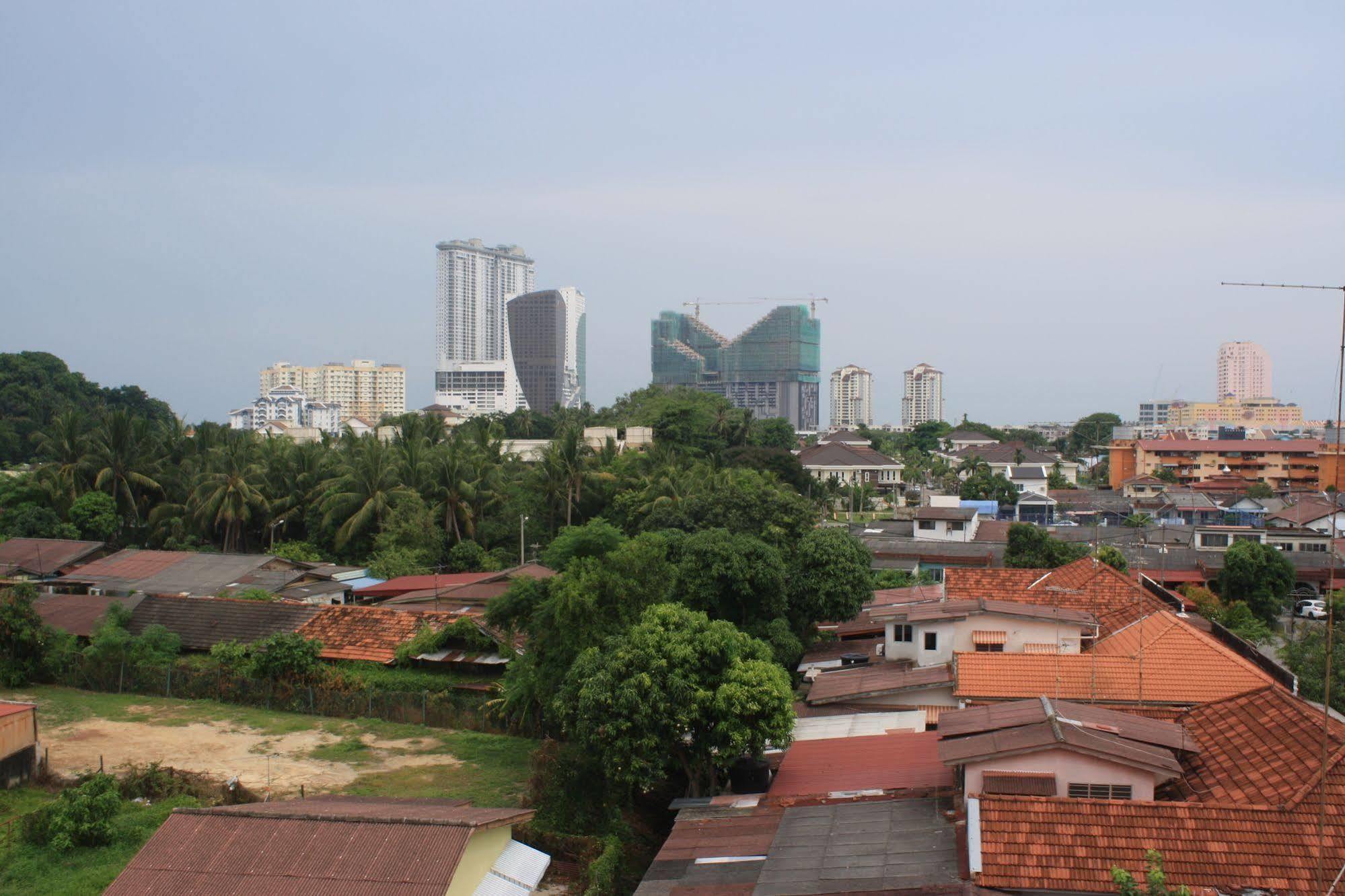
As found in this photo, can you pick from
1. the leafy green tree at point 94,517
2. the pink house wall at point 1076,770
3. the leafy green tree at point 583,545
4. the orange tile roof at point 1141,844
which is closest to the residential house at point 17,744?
the leafy green tree at point 583,545

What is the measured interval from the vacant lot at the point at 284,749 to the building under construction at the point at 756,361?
12647 cm


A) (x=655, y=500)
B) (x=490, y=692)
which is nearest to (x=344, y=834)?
(x=490, y=692)

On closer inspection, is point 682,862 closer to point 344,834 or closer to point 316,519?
point 344,834

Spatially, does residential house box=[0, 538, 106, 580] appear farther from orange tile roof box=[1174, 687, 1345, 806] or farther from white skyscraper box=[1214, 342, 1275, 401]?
white skyscraper box=[1214, 342, 1275, 401]

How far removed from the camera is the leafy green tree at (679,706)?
11.2 m

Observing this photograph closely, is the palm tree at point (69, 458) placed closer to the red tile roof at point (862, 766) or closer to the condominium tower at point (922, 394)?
the red tile roof at point (862, 766)

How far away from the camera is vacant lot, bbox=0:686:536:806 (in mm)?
13258

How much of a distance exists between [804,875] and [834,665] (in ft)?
32.1

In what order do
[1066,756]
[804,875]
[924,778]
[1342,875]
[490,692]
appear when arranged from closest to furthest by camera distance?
[1342,875] < [804,875] < [1066,756] < [924,778] < [490,692]

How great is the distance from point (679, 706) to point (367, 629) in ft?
31.3

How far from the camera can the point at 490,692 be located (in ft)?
55.0

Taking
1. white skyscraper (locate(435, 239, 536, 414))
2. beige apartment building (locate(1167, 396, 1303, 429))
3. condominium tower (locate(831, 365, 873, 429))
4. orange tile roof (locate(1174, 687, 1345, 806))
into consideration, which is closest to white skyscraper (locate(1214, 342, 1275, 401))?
beige apartment building (locate(1167, 396, 1303, 429))

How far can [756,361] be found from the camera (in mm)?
146125

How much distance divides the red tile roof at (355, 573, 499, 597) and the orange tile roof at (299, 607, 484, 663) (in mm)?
4600
